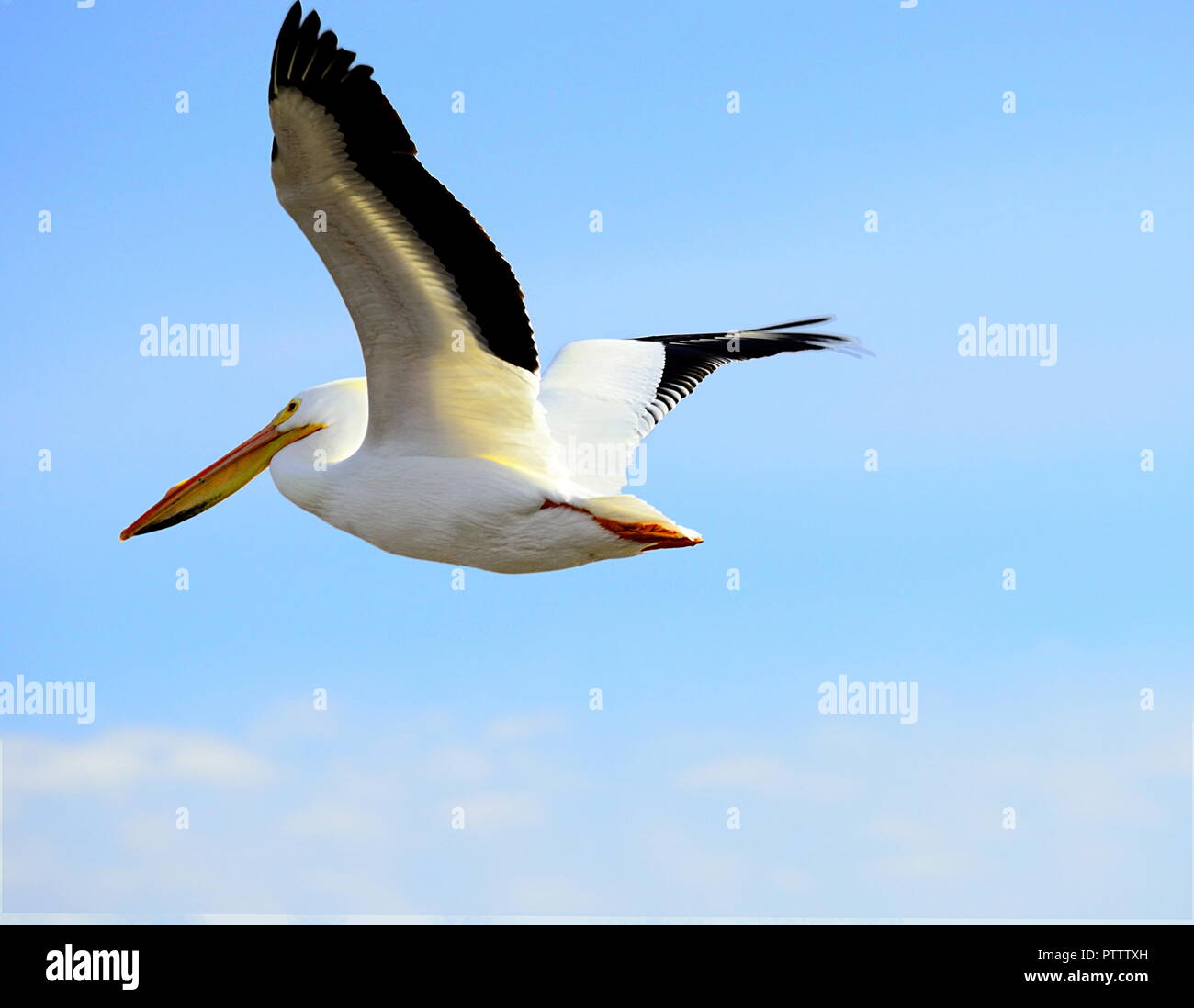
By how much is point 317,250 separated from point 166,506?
251 centimetres

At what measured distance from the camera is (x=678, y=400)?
927cm

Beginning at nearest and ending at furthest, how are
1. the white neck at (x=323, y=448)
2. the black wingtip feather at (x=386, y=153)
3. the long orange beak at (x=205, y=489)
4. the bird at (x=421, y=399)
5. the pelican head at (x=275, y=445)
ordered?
the black wingtip feather at (x=386, y=153)
the bird at (x=421, y=399)
the white neck at (x=323, y=448)
the pelican head at (x=275, y=445)
the long orange beak at (x=205, y=489)

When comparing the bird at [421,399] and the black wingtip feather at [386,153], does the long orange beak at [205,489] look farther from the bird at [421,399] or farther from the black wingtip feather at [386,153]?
the black wingtip feather at [386,153]

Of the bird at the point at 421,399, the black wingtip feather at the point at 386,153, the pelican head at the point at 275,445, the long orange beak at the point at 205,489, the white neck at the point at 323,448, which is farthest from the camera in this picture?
the long orange beak at the point at 205,489

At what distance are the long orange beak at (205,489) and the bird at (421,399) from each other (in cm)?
1

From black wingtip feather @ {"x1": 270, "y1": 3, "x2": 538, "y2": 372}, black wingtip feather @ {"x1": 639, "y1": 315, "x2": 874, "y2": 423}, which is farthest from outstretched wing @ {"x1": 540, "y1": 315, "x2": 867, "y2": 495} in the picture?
black wingtip feather @ {"x1": 270, "y1": 3, "x2": 538, "y2": 372}

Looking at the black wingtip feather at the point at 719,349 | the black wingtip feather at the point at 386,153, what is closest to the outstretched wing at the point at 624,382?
the black wingtip feather at the point at 719,349

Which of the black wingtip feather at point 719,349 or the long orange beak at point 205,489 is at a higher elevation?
the black wingtip feather at point 719,349

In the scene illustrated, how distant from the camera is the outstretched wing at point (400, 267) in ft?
20.4

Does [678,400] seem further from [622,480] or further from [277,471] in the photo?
[277,471]

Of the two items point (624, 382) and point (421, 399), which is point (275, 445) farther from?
point (624, 382)

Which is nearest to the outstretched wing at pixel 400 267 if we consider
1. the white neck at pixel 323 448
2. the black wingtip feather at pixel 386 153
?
the black wingtip feather at pixel 386 153

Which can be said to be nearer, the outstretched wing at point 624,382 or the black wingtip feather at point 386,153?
the black wingtip feather at point 386,153

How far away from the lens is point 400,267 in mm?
6734
